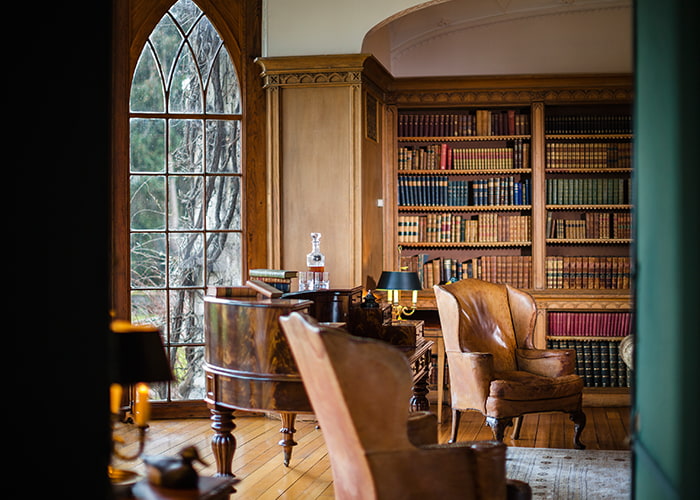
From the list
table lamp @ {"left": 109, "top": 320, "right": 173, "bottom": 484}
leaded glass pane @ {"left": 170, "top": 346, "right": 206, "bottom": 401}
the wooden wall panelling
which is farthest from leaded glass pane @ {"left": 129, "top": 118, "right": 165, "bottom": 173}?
table lamp @ {"left": 109, "top": 320, "right": 173, "bottom": 484}

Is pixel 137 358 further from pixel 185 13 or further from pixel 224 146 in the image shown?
pixel 185 13

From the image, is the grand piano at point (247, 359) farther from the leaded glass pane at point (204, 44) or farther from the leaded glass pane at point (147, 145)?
the leaded glass pane at point (204, 44)

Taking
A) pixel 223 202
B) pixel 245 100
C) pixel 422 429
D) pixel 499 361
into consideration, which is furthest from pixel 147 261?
pixel 422 429

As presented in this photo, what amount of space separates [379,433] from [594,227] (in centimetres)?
483

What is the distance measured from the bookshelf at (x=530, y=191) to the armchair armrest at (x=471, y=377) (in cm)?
159

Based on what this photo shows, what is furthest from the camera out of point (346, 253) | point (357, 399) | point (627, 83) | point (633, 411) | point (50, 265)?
point (627, 83)

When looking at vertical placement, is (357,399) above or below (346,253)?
below

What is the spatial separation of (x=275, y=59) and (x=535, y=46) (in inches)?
100

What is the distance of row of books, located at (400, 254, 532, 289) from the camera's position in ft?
23.2

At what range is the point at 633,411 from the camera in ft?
7.52

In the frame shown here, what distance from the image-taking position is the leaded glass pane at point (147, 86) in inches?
242

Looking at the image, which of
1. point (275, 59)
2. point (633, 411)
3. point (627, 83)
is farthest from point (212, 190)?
point (633, 411)

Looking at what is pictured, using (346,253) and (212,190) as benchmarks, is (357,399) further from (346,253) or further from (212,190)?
(212,190)

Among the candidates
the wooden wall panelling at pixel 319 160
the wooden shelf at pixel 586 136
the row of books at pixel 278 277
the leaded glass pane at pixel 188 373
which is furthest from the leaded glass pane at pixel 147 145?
the wooden shelf at pixel 586 136
